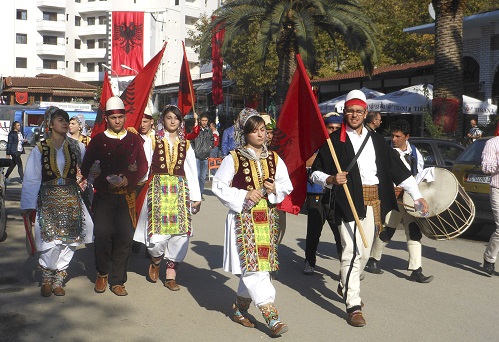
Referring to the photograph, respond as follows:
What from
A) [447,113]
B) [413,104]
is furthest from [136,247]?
[413,104]

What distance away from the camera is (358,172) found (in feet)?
19.1

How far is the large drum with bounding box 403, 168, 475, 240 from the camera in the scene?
7.13m

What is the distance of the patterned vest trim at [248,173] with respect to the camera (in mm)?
5535

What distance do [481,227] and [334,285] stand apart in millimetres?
4841

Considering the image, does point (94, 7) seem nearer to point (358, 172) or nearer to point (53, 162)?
point (53, 162)

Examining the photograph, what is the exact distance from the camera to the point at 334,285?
7.18 m

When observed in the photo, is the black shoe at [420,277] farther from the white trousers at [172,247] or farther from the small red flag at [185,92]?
the small red flag at [185,92]

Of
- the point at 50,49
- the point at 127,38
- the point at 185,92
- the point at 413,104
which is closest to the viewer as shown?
the point at 185,92

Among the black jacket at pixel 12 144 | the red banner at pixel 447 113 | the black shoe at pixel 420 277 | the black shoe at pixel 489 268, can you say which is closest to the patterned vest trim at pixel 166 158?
the black shoe at pixel 420 277

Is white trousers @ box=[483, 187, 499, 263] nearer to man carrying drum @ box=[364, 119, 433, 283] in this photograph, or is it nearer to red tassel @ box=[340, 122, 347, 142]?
man carrying drum @ box=[364, 119, 433, 283]

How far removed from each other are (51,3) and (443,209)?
78.1 meters

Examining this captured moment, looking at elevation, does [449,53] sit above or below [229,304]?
above

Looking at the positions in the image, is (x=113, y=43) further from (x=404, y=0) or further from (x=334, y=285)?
(x=334, y=285)

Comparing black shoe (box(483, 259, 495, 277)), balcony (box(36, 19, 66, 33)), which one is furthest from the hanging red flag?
balcony (box(36, 19, 66, 33))
